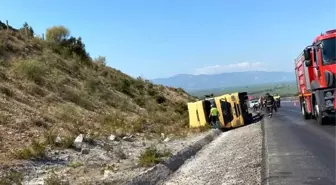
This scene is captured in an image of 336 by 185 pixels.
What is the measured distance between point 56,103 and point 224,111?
31.9 ft

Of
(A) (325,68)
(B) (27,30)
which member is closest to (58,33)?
(B) (27,30)

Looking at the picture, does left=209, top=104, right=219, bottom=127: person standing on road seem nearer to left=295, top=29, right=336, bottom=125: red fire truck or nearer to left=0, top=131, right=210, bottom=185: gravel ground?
left=295, top=29, right=336, bottom=125: red fire truck

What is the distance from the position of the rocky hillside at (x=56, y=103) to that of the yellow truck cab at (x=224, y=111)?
1.18 m

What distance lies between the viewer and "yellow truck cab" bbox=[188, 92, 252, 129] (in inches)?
1027

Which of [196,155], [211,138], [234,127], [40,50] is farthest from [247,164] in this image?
[40,50]

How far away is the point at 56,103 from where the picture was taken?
2269cm

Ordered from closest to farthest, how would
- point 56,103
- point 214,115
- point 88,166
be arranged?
point 88,166 → point 56,103 → point 214,115

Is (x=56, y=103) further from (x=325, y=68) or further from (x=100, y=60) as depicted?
(x=100, y=60)

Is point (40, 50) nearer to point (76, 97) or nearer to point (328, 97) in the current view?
point (76, 97)

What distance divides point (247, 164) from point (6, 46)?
76.3ft

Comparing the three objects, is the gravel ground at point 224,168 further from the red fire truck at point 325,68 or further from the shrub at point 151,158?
the red fire truck at point 325,68

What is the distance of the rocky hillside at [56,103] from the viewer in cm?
1495

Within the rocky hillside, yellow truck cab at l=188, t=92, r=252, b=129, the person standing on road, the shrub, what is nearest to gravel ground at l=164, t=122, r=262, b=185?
the shrub

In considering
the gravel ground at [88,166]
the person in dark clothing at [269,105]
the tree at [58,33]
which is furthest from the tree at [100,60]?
the gravel ground at [88,166]
